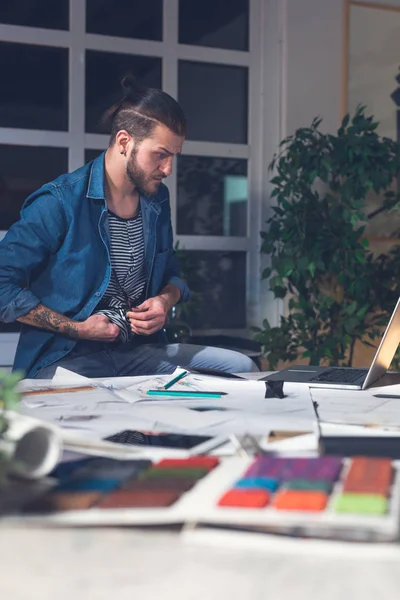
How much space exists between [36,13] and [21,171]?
0.75 meters

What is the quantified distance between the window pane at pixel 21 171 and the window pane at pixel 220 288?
0.78m

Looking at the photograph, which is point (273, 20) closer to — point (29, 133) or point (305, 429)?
point (29, 133)

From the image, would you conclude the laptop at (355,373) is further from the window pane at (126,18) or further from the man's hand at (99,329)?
the window pane at (126,18)

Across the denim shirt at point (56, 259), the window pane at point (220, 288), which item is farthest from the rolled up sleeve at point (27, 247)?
the window pane at point (220, 288)

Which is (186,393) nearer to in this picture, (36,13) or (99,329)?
(99,329)

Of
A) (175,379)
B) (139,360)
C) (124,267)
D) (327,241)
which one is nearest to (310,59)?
(327,241)

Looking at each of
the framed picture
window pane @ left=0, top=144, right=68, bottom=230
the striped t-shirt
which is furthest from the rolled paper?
the framed picture

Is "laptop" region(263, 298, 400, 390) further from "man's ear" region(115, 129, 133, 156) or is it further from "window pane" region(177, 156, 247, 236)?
"window pane" region(177, 156, 247, 236)

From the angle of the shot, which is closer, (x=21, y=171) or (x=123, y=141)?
(x=123, y=141)

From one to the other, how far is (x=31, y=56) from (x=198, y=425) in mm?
2953

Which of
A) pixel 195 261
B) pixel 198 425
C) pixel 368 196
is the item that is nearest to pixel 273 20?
pixel 368 196

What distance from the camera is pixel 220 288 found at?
400 cm

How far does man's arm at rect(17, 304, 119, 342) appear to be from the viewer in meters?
2.10

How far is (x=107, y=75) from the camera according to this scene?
148 inches
